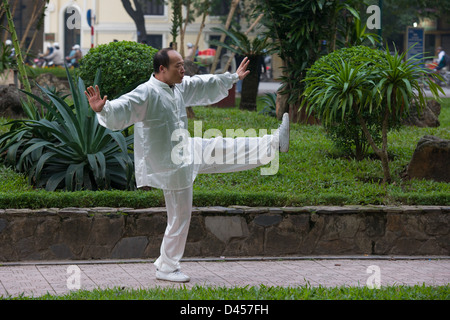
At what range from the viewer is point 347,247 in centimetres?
791

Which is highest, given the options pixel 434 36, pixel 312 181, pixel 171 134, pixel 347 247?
pixel 434 36

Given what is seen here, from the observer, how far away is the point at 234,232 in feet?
25.4

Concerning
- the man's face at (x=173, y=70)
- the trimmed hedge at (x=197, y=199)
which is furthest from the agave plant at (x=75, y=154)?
the man's face at (x=173, y=70)

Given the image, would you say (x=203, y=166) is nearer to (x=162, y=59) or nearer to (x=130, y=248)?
(x=162, y=59)

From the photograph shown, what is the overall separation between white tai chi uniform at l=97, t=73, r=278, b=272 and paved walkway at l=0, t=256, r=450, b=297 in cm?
51

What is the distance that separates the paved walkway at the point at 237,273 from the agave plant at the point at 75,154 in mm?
1280

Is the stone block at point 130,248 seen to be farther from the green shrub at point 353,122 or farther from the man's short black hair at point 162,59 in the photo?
the green shrub at point 353,122

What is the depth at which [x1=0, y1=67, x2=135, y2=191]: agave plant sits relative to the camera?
8.34 metres

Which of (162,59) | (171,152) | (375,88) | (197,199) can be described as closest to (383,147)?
(375,88)

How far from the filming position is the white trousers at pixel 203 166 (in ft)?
20.6
